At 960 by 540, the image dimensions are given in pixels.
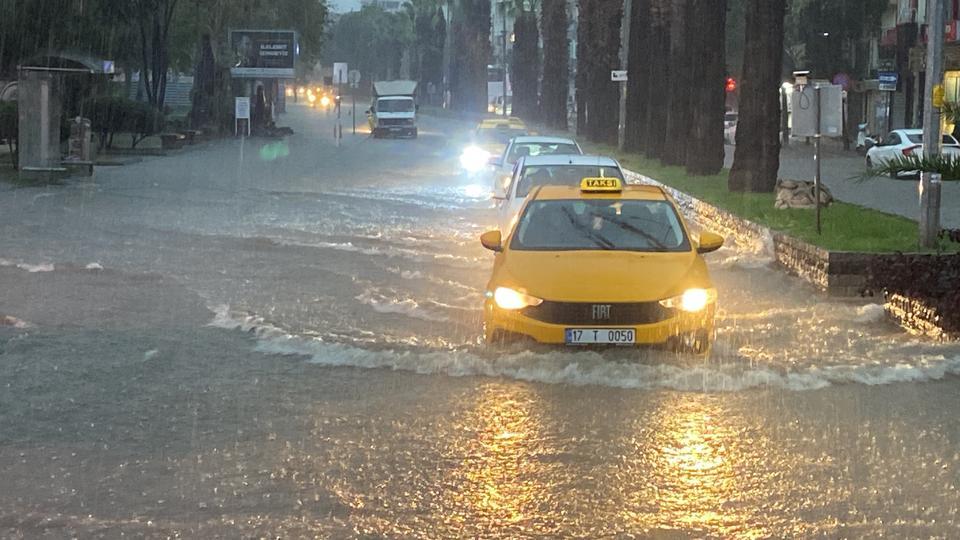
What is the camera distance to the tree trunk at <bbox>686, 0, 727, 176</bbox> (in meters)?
32.7

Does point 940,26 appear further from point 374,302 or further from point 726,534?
point 726,534

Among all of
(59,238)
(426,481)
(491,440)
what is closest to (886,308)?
(491,440)

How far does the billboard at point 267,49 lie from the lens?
223ft

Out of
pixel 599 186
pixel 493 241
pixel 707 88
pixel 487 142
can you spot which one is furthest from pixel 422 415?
pixel 487 142

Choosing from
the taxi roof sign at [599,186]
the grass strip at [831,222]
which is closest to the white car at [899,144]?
the grass strip at [831,222]

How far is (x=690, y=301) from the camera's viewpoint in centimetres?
1066

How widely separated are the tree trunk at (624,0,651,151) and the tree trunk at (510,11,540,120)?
5180 centimetres

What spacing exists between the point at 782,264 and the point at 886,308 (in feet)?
14.6

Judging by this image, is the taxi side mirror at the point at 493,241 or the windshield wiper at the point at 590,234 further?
the taxi side mirror at the point at 493,241

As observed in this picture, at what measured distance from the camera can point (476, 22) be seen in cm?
12250

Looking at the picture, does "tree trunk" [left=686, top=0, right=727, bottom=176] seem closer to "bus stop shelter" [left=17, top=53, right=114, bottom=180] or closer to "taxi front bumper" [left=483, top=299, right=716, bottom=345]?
"bus stop shelter" [left=17, top=53, right=114, bottom=180]

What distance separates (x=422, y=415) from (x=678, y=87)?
2882cm

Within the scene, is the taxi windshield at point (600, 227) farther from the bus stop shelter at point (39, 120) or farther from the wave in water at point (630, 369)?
the bus stop shelter at point (39, 120)

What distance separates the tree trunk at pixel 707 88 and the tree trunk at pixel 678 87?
2.49ft
